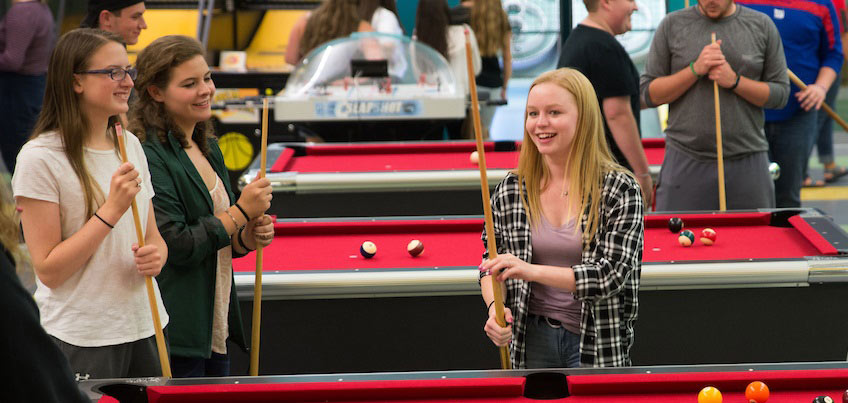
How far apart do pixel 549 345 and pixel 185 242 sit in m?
0.93

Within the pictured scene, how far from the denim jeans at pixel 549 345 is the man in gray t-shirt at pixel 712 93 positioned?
183 centimetres

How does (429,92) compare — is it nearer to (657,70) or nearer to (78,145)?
(657,70)

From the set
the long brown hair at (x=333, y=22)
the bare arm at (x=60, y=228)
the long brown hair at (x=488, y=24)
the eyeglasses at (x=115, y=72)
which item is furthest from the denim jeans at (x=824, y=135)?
the bare arm at (x=60, y=228)

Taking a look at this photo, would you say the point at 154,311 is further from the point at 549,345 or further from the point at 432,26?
the point at 432,26

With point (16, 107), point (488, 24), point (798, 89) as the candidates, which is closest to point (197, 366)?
point (798, 89)

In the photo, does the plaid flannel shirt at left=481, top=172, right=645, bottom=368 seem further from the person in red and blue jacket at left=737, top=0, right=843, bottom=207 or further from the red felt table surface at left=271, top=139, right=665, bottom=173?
the person in red and blue jacket at left=737, top=0, right=843, bottom=207

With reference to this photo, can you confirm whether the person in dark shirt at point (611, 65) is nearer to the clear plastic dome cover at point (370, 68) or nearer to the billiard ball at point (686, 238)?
the billiard ball at point (686, 238)

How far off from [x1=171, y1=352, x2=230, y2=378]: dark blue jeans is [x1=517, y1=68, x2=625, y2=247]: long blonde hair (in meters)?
0.97

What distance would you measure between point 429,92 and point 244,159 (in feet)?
5.69

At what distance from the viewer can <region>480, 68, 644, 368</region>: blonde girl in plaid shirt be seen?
2.35m

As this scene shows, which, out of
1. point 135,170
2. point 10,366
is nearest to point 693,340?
point 135,170

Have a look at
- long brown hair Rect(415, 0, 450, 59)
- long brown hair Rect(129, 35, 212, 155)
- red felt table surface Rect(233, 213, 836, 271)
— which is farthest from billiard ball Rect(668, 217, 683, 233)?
long brown hair Rect(415, 0, 450, 59)

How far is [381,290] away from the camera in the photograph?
3.15 meters

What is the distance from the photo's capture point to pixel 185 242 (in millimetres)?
2566
